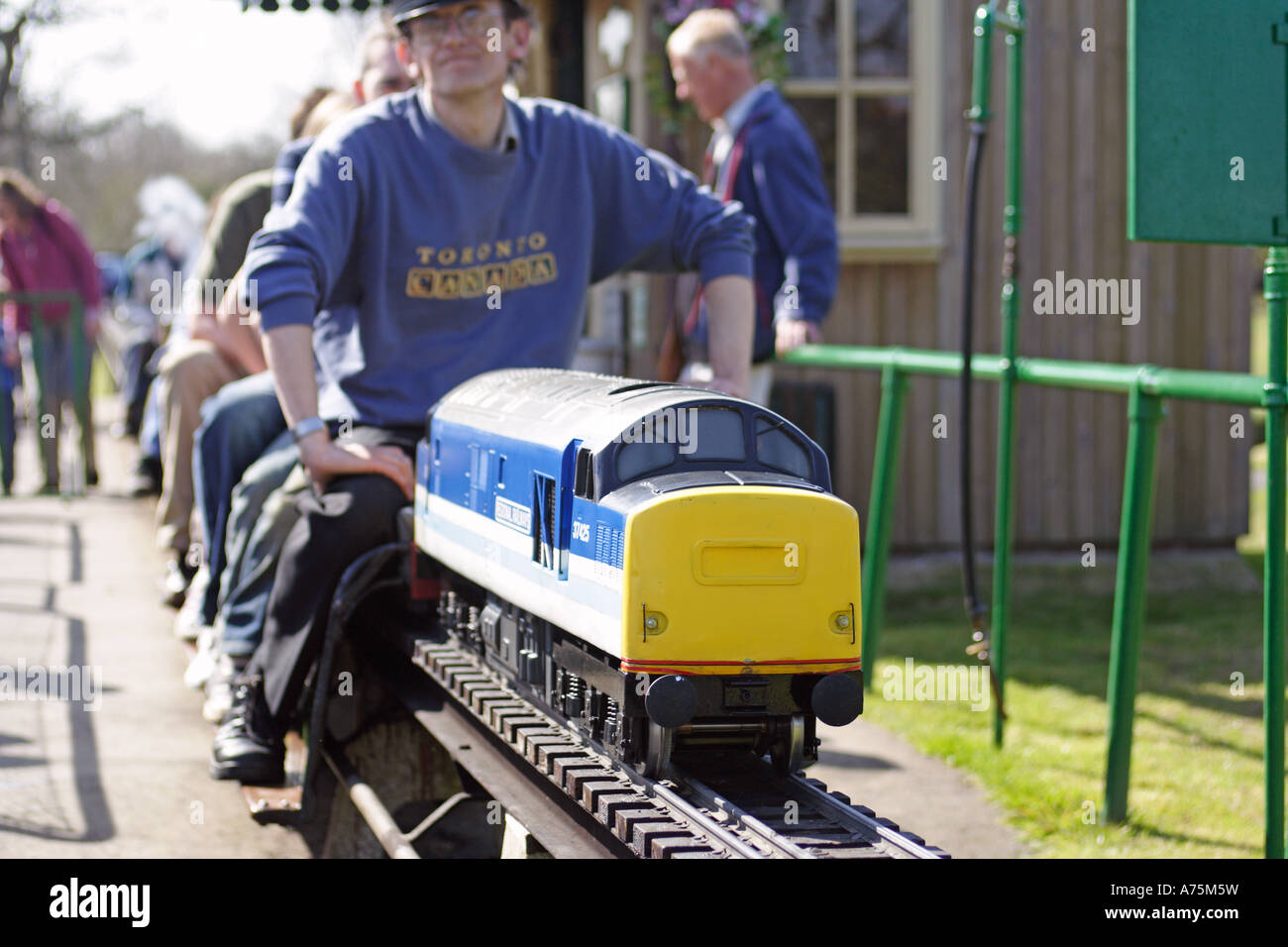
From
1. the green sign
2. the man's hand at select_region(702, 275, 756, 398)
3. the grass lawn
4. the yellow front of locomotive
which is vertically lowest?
the grass lawn

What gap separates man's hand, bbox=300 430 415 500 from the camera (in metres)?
4.02

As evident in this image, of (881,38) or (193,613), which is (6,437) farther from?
(881,38)

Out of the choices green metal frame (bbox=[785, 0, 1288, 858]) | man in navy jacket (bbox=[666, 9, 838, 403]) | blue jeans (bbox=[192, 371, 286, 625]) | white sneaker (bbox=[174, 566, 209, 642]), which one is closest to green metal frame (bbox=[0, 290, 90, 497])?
white sneaker (bbox=[174, 566, 209, 642])

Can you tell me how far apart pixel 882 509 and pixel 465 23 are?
3.17 metres

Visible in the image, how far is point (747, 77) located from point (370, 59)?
1.47m

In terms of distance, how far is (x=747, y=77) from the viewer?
684 cm

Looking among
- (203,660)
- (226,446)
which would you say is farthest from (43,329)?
(226,446)

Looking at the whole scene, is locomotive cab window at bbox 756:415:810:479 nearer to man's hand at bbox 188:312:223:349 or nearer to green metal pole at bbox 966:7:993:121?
green metal pole at bbox 966:7:993:121

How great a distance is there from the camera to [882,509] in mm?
6773

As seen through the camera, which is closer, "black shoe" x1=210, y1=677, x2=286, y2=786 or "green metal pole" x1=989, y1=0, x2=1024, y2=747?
"black shoe" x1=210, y1=677, x2=286, y2=786

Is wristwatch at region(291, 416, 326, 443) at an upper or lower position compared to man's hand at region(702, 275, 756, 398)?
lower

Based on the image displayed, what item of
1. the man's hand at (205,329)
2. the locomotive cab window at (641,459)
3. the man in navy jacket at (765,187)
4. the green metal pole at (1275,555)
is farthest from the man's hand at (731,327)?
the man's hand at (205,329)

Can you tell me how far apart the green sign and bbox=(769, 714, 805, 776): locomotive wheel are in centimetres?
161
